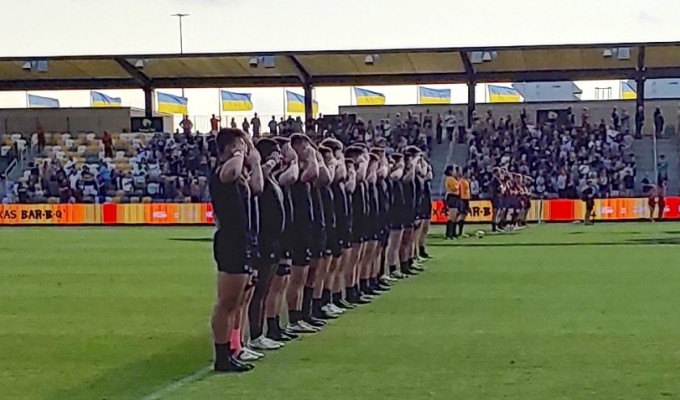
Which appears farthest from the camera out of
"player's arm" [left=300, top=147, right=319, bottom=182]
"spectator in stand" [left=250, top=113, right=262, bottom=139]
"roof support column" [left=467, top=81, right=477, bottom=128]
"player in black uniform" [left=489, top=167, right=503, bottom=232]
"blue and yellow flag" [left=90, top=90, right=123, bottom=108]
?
"blue and yellow flag" [left=90, top=90, right=123, bottom=108]

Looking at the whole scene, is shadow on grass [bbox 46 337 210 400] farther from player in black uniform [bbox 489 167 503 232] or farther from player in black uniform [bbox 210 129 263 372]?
player in black uniform [bbox 489 167 503 232]

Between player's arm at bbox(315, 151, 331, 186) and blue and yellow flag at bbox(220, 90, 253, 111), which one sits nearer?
player's arm at bbox(315, 151, 331, 186)

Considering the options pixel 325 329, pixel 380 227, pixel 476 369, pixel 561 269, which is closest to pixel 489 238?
pixel 561 269

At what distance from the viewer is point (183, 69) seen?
49.7 metres

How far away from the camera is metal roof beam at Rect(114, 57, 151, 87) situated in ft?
158

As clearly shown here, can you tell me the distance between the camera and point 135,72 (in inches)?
1955

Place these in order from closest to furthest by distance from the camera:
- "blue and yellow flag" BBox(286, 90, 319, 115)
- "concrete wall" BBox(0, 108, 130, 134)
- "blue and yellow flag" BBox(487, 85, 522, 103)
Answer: "concrete wall" BBox(0, 108, 130, 134) → "blue and yellow flag" BBox(286, 90, 319, 115) → "blue and yellow flag" BBox(487, 85, 522, 103)

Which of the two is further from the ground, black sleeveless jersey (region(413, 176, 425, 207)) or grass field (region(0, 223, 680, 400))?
black sleeveless jersey (region(413, 176, 425, 207))

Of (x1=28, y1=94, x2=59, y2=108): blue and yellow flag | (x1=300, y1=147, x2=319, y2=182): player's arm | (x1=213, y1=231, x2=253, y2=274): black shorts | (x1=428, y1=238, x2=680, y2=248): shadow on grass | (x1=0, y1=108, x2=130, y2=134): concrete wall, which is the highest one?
(x1=28, y1=94, x2=59, y2=108): blue and yellow flag

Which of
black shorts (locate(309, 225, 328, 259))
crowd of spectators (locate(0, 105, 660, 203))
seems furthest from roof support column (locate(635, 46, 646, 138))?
black shorts (locate(309, 225, 328, 259))

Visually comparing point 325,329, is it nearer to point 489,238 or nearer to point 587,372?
point 587,372

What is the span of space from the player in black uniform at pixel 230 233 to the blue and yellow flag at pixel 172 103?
54943 mm

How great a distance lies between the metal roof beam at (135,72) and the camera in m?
48.2

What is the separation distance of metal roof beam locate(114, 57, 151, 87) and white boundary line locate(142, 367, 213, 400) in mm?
37708
